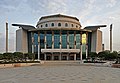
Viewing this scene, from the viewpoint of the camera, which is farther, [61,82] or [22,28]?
[22,28]

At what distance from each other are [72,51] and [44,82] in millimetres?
46379

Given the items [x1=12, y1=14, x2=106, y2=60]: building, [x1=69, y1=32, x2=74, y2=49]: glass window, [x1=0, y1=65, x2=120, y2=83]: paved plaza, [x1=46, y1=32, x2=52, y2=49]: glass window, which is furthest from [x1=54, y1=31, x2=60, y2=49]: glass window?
[x1=0, y1=65, x2=120, y2=83]: paved plaza

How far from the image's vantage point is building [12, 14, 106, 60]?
60000 millimetres

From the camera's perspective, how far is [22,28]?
6825cm

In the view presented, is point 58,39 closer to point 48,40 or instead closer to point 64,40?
point 64,40

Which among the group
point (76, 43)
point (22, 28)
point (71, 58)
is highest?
point (22, 28)

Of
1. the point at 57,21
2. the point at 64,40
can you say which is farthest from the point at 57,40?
the point at 57,21

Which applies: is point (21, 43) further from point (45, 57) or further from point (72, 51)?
point (72, 51)

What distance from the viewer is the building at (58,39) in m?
60.0

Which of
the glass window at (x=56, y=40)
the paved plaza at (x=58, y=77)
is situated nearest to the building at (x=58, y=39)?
the glass window at (x=56, y=40)

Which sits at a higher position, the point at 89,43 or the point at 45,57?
the point at 89,43

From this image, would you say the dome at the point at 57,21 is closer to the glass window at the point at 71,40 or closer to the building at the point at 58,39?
the building at the point at 58,39

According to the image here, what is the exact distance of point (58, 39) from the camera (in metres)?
63.3

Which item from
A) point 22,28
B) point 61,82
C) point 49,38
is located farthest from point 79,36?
point 61,82
